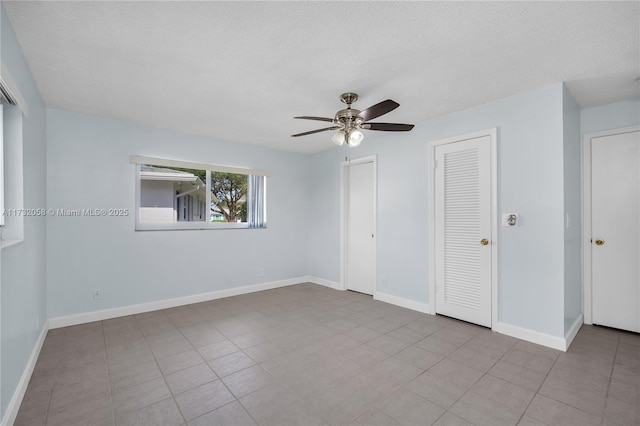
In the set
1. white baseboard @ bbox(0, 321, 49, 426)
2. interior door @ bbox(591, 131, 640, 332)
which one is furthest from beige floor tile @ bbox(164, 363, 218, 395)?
interior door @ bbox(591, 131, 640, 332)

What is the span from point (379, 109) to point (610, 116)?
2.80 m

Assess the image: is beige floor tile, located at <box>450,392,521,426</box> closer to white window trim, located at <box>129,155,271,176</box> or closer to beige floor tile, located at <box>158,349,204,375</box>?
beige floor tile, located at <box>158,349,204,375</box>

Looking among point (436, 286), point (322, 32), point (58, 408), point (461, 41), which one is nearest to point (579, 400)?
point (436, 286)

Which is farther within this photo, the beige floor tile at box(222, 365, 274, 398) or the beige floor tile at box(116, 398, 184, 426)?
the beige floor tile at box(222, 365, 274, 398)

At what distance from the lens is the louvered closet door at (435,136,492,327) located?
326cm

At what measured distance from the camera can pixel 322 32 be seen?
1936mm

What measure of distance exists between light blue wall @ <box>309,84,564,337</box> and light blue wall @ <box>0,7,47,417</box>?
12.4 ft

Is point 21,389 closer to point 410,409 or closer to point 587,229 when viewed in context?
point 410,409

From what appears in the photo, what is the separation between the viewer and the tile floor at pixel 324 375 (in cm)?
186

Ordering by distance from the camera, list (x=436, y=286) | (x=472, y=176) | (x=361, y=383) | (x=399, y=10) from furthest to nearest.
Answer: (x=436, y=286) → (x=472, y=176) → (x=361, y=383) → (x=399, y=10)

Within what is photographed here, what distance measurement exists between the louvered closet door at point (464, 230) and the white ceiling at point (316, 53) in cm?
59

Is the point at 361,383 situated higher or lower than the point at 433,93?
lower

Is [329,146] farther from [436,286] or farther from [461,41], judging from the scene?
[461,41]

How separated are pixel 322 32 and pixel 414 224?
8.82 feet
